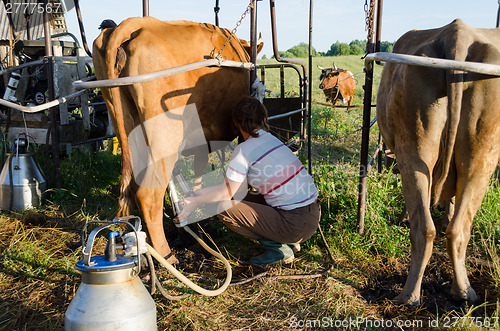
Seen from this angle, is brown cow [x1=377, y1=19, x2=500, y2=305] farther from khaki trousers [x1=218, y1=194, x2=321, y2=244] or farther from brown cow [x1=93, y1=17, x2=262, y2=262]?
brown cow [x1=93, y1=17, x2=262, y2=262]

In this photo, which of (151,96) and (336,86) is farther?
(336,86)

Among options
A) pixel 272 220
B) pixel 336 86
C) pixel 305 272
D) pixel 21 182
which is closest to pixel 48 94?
pixel 21 182

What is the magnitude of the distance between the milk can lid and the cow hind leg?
186 cm

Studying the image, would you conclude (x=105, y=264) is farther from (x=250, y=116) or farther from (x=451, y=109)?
(x=451, y=109)

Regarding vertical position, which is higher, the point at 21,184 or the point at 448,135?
the point at 448,135

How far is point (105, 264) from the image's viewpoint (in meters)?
2.10

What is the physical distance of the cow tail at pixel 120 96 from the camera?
3.18 m

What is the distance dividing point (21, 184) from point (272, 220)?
2.95 metres

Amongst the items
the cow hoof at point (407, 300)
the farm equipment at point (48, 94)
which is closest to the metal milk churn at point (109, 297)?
the cow hoof at point (407, 300)

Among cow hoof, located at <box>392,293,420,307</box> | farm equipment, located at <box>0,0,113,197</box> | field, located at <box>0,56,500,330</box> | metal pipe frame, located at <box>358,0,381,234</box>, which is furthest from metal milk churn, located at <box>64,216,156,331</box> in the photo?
farm equipment, located at <box>0,0,113,197</box>

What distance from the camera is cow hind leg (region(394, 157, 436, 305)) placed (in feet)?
9.18

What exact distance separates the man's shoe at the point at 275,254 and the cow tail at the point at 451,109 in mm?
1301

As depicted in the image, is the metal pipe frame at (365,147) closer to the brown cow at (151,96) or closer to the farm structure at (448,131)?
the farm structure at (448,131)

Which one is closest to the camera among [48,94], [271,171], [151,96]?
[151,96]
